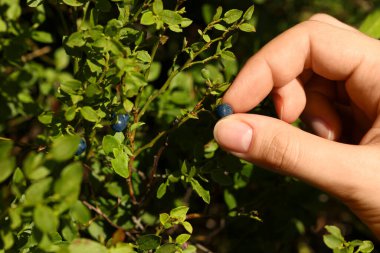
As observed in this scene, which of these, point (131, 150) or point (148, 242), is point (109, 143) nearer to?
point (131, 150)

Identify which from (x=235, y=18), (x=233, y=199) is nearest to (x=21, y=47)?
(x=235, y=18)

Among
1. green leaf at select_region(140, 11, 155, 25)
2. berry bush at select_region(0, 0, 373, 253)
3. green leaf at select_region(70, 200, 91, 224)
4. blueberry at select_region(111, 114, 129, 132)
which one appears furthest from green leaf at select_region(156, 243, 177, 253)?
green leaf at select_region(140, 11, 155, 25)

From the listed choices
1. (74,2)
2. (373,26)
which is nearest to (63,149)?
(74,2)

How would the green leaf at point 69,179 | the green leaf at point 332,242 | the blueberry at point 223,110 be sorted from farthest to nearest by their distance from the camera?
the blueberry at point 223,110, the green leaf at point 332,242, the green leaf at point 69,179

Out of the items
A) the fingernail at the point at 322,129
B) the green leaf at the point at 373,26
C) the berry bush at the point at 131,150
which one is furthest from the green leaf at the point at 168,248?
the green leaf at the point at 373,26

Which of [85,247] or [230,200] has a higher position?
[85,247]

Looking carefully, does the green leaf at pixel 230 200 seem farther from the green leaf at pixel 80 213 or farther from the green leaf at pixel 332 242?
the green leaf at pixel 80 213
